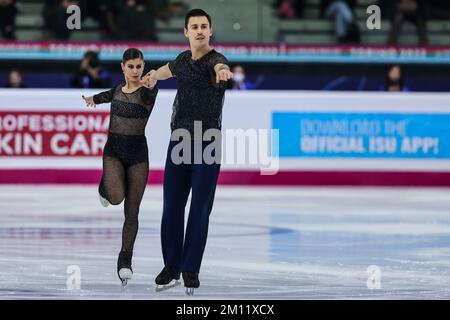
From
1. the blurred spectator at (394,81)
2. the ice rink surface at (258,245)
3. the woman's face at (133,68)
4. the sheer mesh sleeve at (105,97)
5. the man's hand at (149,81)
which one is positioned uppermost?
the blurred spectator at (394,81)

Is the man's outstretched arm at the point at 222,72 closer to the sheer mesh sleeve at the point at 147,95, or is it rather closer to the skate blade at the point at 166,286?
the sheer mesh sleeve at the point at 147,95

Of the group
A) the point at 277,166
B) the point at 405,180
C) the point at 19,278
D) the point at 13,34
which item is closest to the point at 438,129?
the point at 405,180

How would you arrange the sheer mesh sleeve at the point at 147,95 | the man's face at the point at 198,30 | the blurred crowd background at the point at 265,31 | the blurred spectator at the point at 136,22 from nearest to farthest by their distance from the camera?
the man's face at the point at 198,30 < the sheer mesh sleeve at the point at 147,95 < the blurred spectator at the point at 136,22 < the blurred crowd background at the point at 265,31

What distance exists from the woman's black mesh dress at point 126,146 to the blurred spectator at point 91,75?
7813 millimetres

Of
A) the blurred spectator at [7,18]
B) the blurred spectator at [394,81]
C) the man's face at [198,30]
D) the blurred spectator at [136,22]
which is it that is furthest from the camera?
the blurred spectator at [136,22]

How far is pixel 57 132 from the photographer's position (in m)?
14.5

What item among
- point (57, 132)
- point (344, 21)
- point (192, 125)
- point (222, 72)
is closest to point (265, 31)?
point (344, 21)

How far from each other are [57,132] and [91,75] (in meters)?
0.98

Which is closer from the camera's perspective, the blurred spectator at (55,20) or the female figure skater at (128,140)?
the female figure skater at (128,140)

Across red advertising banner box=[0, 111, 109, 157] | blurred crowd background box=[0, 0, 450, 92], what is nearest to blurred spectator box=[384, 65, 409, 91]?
blurred crowd background box=[0, 0, 450, 92]

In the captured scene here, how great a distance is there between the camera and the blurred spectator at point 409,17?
18906mm

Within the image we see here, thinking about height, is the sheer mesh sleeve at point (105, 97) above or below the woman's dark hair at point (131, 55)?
below

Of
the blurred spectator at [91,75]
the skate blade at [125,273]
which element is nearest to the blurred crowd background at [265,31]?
the blurred spectator at [91,75]

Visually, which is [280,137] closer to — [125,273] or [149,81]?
[125,273]
